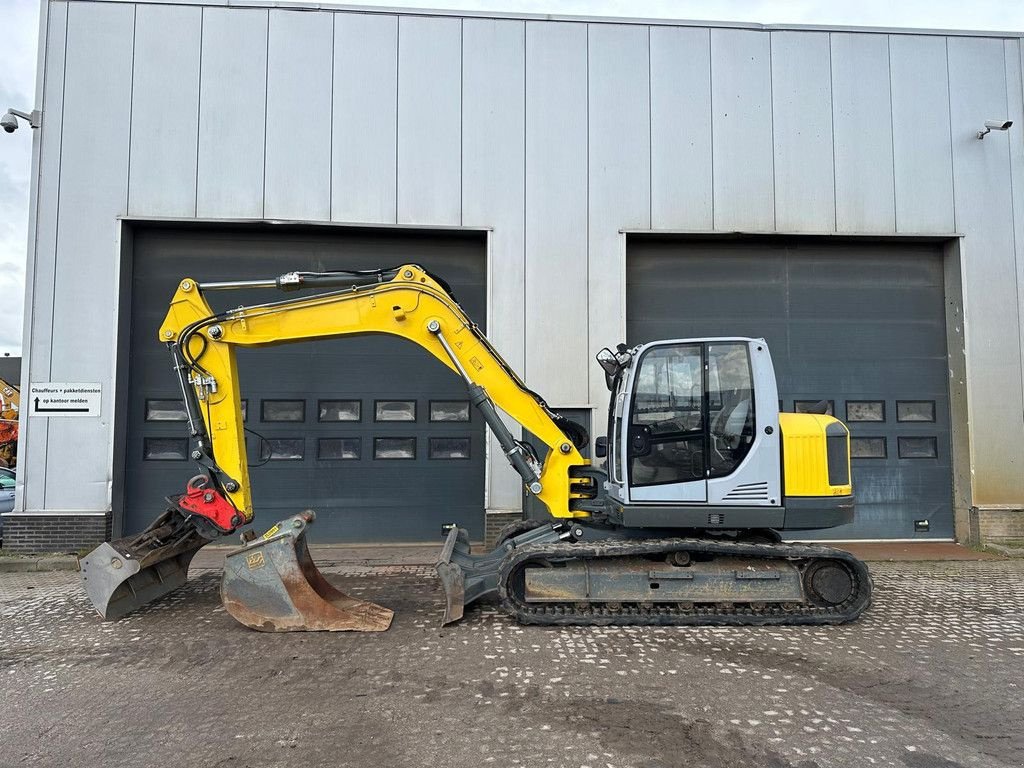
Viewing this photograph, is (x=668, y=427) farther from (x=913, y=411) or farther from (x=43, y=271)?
(x=43, y=271)

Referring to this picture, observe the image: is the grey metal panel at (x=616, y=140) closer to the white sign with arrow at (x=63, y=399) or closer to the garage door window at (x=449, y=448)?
the garage door window at (x=449, y=448)

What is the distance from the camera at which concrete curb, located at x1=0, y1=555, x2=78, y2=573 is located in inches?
300

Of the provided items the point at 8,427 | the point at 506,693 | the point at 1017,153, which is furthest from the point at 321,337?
the point at 8,427

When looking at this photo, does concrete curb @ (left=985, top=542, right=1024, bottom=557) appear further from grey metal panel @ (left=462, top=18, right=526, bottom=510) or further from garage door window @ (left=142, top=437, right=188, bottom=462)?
Result: garage door window @ (left=142, top=437, right=188, bottom=462)

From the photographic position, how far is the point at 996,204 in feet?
30.5

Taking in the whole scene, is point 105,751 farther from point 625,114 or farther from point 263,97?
point 625,114

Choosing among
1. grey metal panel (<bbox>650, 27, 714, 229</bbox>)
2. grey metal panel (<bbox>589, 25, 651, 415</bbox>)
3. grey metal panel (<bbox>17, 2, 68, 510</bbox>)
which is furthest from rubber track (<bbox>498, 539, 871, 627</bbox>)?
grey metal panel (<bbox>17, 2, 68, 510</bbox>)

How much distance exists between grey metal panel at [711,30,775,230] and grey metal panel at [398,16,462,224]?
3.88 meters

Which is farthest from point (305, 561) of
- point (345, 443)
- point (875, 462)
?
point (875, 462)

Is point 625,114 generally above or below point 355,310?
above

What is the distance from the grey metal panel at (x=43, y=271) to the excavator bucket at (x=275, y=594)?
5.12 metres

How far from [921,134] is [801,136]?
1.88 meters

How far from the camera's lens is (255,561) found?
16.3ft

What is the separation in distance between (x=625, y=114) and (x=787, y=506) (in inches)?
251
